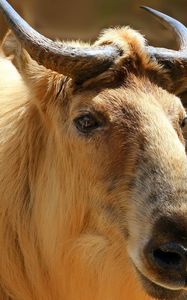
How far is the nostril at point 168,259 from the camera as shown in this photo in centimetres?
459

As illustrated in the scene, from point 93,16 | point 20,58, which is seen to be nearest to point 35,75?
point 20,58

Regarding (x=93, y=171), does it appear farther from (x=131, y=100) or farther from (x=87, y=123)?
(x=131, y=100)

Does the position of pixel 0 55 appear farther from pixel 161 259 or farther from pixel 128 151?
pixel 161 259

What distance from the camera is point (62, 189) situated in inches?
213

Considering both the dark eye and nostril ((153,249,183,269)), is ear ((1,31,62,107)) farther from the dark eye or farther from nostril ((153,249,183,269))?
nostril ((153,249,183,269))

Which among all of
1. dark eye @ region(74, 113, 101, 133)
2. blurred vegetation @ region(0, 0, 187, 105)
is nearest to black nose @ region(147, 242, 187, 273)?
dark eye @ region(74, 113, 101, 133)

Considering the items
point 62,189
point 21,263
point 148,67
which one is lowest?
point 21,263

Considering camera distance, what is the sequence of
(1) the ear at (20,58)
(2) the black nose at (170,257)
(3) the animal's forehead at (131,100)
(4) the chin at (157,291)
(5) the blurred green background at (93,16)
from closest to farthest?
(2) the black nose at (170,257) → (4) the chin at (157,291) → (3) the animal's forehead at (131,100) → (1) the ear at (20,58) → (5) the blurred green background at (93,16)

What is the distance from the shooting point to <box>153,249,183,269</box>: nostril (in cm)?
459

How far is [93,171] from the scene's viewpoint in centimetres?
515

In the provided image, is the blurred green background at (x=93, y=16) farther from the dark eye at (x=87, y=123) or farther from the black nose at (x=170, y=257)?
the black nose at (x=170, y=257)

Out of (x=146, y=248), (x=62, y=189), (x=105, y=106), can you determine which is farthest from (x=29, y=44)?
(x=146, y=248)

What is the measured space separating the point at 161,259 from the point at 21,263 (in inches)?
51.2

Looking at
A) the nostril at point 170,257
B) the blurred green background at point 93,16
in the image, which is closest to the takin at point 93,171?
the nostril at point 170,257
